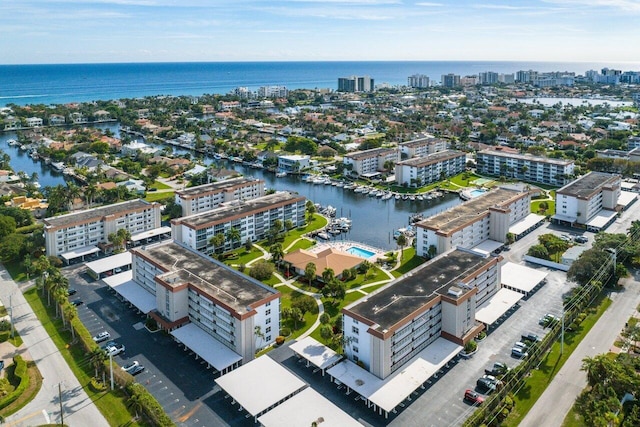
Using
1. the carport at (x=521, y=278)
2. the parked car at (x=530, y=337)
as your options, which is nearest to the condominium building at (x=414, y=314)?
the parked car at (x=530, y=337)

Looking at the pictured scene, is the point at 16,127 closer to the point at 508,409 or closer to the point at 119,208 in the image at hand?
the point at 119,208

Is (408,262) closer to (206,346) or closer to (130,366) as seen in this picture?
(206,346)

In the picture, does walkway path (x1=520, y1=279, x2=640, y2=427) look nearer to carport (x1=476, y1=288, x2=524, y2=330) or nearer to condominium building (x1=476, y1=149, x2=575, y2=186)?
carport (x1=476, y1=288, x2=524, y2=330)

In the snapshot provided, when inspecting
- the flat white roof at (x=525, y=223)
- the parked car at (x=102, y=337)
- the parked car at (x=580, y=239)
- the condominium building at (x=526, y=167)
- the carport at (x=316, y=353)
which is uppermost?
the condominium building at (x=526, y=167)

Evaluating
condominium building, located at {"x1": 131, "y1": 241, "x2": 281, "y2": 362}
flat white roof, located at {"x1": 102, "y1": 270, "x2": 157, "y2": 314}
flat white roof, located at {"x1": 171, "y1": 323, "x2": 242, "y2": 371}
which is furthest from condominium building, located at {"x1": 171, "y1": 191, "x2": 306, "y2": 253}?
flat white roof, located at {"x1": 171, "y1": 323, "x2": 242, "y2": 371}

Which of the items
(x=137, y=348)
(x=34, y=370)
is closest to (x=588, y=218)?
(x=137, y=348)

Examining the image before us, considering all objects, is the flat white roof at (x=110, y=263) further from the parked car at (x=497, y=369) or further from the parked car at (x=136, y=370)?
the parked car at (x=497, y=369)
